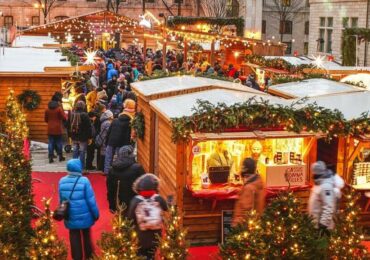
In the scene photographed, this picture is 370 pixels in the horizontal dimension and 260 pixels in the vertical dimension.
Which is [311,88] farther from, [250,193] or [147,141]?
[250,193]

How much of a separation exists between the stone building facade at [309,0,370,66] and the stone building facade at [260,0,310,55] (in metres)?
8.81

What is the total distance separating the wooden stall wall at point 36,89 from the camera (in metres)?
18.1

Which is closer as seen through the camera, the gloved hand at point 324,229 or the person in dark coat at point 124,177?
the gloved hand at point 324,229

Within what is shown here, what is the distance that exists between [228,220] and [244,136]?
1.38m

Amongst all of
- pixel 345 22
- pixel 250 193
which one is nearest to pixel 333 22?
pixel 345 22

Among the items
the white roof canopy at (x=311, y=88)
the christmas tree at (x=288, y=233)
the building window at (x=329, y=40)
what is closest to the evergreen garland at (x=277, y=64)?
the white roof canopy at (x=311, y=88)

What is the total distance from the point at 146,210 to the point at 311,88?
6960 mm

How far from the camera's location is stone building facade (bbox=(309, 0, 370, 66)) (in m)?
41.9

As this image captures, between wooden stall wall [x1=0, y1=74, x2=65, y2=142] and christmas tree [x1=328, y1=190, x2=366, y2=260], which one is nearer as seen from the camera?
christmas tree [x1=328, y1=190, x2=366, y2=260]

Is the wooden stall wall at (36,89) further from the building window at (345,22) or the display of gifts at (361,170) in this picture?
the building window at (345,22)

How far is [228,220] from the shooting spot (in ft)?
35.0

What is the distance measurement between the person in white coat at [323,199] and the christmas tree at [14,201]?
151 inches

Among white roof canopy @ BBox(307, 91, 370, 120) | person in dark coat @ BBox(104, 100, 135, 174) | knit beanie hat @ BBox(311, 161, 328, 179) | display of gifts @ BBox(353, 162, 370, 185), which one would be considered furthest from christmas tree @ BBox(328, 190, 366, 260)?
person in dark coat @ BBox(104, 100, 135, 174)

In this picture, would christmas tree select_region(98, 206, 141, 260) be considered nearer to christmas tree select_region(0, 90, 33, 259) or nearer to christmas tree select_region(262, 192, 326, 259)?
christmas tree select_region(0, 90, 33, 259)
